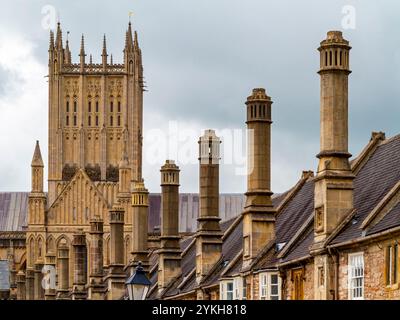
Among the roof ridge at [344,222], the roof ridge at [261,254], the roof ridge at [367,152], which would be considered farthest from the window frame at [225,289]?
the roof ridge at [344,222]

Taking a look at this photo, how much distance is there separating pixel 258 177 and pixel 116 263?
35620mm

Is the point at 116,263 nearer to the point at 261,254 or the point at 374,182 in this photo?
the point at 261,254

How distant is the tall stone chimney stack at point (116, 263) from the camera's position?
87.6 meters

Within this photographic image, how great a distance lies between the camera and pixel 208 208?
6569cm

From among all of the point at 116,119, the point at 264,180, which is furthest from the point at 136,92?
the point at 264,180

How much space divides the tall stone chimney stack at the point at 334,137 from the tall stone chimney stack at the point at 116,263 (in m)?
41.4

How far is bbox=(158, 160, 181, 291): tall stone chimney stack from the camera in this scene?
7344cm

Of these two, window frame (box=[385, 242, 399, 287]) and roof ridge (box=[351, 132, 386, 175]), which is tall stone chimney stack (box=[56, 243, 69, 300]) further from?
window frame (box=[385, 242, 399, 287])

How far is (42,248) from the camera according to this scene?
181 m

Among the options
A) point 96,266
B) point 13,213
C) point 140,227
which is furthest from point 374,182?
point 13,213

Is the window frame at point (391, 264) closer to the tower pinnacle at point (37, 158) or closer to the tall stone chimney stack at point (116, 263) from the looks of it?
the tall stone chimney stack at point (116, 263)
